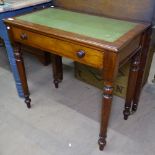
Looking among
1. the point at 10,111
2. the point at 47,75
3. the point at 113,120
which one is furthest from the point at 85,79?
the point at 10,111

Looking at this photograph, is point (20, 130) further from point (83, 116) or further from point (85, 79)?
point (85, 79)

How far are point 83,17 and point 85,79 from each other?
2.54 ft

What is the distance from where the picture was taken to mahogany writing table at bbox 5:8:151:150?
3.01 ft

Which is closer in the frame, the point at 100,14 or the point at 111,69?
the point at 111,69

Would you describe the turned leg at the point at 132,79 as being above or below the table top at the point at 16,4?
below

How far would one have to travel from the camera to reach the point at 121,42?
0.89 meters

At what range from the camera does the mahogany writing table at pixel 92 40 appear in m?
0.92

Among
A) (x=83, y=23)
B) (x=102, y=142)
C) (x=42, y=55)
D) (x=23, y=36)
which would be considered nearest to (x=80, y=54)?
(x=83, y=23)

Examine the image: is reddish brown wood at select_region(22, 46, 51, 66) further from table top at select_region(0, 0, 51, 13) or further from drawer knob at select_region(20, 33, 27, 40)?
drawer knob at select_region(20, 33, 27, 40)

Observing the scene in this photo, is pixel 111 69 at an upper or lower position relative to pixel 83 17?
lower

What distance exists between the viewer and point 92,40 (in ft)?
3.01

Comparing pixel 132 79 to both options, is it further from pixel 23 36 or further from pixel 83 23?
pixel 23 36

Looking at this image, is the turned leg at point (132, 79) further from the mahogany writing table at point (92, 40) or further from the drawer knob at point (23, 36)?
the drawer knob at point (23, 36)

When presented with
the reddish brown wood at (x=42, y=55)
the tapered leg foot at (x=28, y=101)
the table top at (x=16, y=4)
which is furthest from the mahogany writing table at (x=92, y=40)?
the reddish brown wood at (x=42, y=55)
